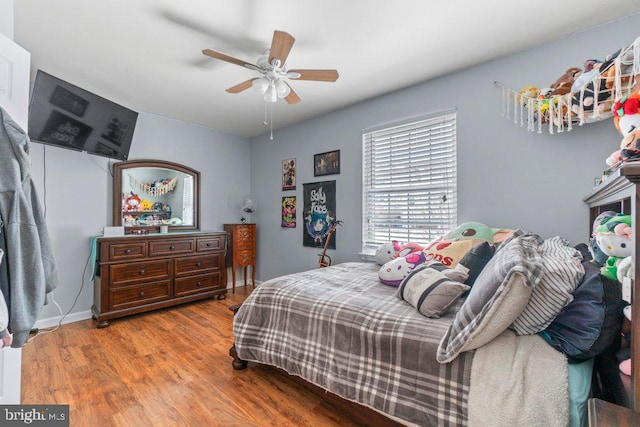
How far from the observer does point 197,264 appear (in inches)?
146

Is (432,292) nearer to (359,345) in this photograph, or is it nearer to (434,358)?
(434,358)

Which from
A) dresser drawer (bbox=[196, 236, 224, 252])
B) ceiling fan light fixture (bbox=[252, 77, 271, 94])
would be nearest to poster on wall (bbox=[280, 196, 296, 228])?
dresser drawer (bbox=[196, 236, 224, 252])

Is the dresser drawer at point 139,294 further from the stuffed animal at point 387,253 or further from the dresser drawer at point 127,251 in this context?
the stuffed animal at point 387,253

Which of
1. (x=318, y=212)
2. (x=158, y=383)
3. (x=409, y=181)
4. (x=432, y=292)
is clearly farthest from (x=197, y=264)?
(x=432, y=292)

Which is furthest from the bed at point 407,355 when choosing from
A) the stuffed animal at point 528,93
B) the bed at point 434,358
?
the stuffed animal at point 528,93

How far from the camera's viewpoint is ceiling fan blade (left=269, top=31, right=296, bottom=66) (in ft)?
5.59

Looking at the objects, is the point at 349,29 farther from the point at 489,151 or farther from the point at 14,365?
the point at 14,365

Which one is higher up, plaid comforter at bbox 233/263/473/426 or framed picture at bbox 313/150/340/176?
framed picture at bbox 313/150/340/176

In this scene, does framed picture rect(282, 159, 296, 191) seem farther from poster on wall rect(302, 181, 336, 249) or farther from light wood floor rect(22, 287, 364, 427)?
light wood floor rect(22, 287, 364, 427)

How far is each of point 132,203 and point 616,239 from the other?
428 cm

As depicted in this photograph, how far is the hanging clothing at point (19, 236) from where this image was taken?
1155 millimetres

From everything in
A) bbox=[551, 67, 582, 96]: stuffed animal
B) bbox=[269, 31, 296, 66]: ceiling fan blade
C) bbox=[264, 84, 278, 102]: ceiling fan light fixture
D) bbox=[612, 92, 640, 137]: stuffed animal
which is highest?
bbox=[269, 31, 296, 66]: ceiling fan blade

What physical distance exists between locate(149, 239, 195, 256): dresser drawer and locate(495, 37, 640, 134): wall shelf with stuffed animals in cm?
374

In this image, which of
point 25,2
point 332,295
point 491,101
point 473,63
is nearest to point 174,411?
point 332,295
